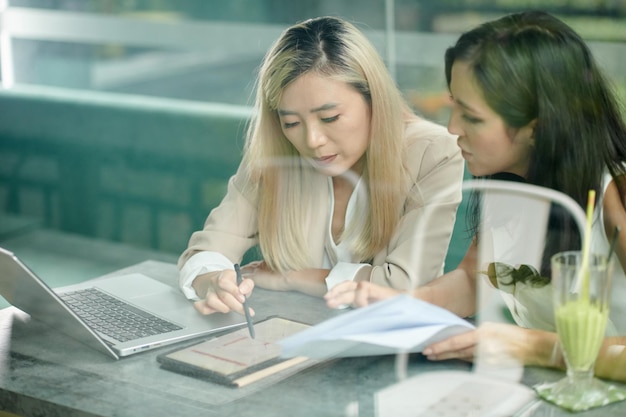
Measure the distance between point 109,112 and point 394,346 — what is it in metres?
1.00

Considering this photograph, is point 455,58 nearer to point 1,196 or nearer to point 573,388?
point 573,388

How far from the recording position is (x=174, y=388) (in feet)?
4.02

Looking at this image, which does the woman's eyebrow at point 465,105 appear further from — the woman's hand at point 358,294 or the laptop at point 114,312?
the laptop at point 114,312

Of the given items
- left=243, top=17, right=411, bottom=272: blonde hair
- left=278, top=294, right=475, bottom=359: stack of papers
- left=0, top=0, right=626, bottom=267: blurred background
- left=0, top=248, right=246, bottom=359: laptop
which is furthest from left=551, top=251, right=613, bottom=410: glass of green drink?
left=0, top=248, right=246, bottom=359: laptop

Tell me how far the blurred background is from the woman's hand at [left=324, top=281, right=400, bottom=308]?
0.41 ft

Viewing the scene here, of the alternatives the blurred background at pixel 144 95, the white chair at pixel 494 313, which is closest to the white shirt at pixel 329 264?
the blurred background at pixel 144 95

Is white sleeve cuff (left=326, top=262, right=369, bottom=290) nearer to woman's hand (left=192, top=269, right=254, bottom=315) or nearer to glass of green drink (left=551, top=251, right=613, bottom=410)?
woman's hand (left=192, top=269, right=254, bottom=315)

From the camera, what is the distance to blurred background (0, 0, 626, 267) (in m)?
1.49

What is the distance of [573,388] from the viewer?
1141 mm

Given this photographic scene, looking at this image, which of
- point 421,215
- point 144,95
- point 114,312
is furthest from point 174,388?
point 144,95

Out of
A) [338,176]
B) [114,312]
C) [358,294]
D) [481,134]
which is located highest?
[481,134]

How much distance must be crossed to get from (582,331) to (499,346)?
0.49ft

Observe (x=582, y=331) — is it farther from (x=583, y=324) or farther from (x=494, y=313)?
(x=494, y=313)

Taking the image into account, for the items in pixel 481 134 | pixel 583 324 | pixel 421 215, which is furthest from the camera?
pixel 421 215
